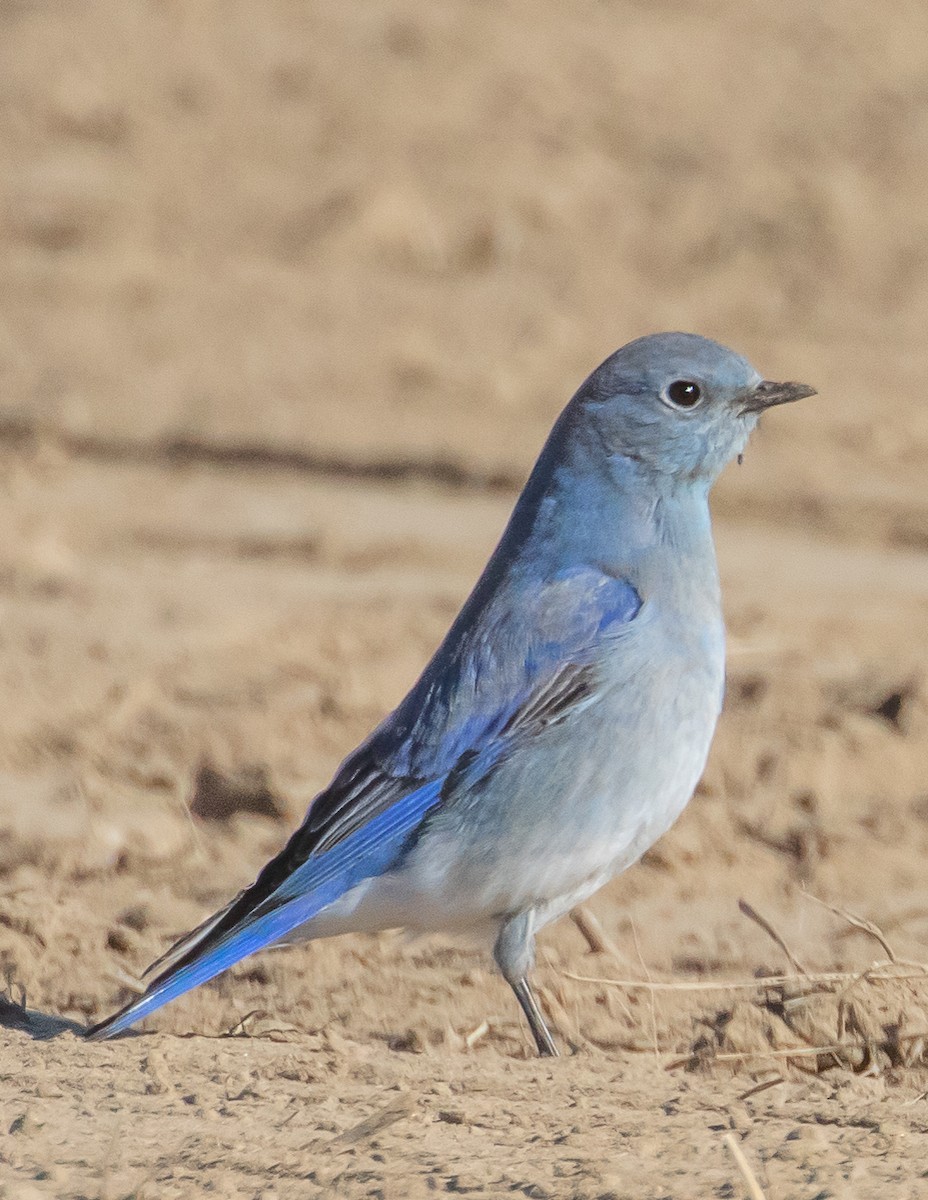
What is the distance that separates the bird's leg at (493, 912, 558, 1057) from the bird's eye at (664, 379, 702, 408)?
3.73ft

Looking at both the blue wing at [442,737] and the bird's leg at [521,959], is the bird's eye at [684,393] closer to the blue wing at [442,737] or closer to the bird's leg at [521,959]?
the blue wing at [442,737]

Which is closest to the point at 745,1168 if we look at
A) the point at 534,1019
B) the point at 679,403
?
the point at 534,1019

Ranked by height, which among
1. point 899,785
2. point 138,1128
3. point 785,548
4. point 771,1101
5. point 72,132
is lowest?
point 138,1128

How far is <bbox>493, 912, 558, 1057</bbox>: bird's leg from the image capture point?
14.9 ft

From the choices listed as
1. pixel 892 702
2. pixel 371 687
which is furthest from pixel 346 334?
pixel 892 702

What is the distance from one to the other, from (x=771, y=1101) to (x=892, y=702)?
2.74 meters

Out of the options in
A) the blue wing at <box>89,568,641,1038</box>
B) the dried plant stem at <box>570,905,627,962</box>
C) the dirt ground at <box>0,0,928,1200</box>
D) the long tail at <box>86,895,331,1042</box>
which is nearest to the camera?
the dirt ground at <box>0,0,928,1200</box>

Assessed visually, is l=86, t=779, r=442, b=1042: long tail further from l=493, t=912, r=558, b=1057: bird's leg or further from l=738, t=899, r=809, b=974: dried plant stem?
l=738, t=899, r=809, b=974: dried plant stem

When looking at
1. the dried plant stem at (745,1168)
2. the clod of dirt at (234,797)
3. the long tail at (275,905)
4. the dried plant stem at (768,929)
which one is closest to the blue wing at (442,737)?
the long tail at (275,905)

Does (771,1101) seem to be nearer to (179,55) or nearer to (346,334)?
(346,334)

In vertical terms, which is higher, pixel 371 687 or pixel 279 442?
pixel 279 442

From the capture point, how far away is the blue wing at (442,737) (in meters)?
4.42

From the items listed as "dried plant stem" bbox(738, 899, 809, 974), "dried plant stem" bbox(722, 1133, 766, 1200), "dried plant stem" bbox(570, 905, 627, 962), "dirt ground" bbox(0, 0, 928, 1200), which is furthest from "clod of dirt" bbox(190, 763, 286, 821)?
"dried plant stem" bbox(722, 1133, 766, 1200)

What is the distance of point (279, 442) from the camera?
9.10 metres
